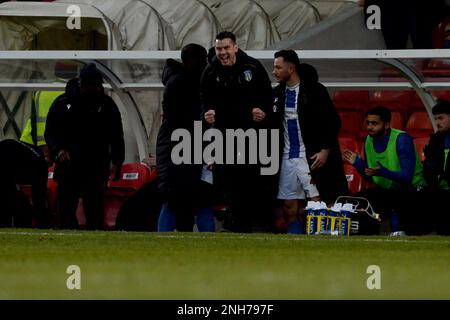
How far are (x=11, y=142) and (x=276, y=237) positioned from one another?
4.16m

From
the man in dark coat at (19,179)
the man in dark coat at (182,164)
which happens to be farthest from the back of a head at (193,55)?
the man in dark coat at (19,179)

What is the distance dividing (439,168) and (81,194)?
133 inches

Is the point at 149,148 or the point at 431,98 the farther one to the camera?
the point at 149,148

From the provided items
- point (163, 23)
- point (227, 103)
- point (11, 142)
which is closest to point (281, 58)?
point (227, 103)

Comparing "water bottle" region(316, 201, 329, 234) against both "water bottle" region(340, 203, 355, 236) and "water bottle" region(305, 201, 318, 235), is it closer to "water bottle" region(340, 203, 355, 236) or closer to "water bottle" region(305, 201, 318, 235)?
"water bottle" region(305, 201, 318, 235)

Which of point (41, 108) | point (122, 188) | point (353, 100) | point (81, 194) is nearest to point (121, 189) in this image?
point (122, 188)

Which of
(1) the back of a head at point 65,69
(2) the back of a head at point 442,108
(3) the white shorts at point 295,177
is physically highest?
(1) the back of a head at point 65,69

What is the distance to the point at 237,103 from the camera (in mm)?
16391

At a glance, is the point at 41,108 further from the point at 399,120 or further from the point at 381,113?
the point at 381,113

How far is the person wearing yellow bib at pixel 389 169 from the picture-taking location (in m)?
17.2

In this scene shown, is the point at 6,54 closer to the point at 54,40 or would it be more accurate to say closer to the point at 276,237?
the point at 54,40

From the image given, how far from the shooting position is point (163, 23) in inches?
866

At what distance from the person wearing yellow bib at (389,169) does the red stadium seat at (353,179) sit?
102 centimetres

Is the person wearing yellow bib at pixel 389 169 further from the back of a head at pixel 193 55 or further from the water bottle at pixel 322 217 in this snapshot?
the back of a head at pixel 193 55
